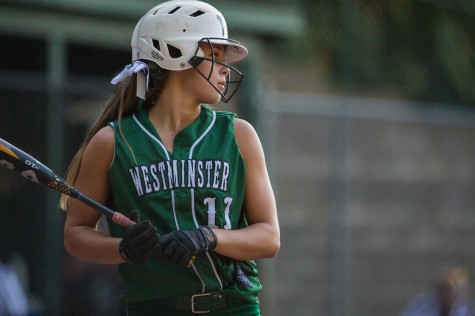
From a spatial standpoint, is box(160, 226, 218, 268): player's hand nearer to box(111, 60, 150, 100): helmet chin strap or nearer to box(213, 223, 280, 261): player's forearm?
box(213, 223, 280, 261): player's forearm

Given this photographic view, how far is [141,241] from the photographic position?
3.88 meters

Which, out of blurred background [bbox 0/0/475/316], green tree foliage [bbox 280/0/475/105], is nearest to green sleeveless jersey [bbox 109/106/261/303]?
blurred background [bbox 0/0/475/316]

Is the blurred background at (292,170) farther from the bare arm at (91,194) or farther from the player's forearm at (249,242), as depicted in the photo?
the player's forearm at (249,242)

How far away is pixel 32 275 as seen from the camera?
9.05 metres

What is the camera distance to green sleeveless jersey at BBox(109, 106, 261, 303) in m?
4.20

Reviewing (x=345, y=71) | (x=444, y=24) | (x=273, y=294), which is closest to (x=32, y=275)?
(x=273, y=294)

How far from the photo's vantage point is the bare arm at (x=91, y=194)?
429 cm

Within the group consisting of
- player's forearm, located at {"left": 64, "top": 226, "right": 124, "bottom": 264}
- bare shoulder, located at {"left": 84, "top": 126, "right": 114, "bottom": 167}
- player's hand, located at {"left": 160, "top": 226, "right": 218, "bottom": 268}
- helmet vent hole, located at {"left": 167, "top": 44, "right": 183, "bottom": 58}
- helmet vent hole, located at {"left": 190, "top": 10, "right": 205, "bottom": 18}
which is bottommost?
player's forearm, located at {"left": 64, "top": 226, "right": 124, "bottom": 264}

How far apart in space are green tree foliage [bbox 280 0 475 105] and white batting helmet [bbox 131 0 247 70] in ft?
34.1

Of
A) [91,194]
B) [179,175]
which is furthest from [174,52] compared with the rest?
[91,194]

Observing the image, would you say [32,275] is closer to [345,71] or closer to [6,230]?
[6,230]

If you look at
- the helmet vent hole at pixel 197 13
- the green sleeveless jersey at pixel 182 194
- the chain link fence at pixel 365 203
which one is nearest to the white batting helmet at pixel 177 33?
the helmet vent hole at pixel 197 13

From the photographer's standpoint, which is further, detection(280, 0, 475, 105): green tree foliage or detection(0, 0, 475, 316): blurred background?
detection(280, 0, 475, 105): green tree foliage

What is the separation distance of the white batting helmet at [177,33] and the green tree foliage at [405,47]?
10395 mm
